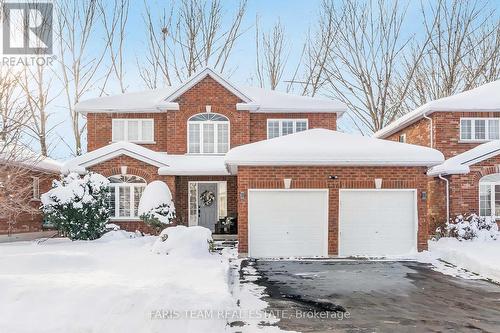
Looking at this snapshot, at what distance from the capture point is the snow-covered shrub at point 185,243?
13.2 metres

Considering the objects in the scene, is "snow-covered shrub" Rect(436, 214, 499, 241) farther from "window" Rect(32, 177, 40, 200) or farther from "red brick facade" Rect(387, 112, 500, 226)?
"window" Rect(32, 177, 40, 200)

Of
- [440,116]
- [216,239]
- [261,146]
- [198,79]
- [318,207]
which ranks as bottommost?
[216,239]

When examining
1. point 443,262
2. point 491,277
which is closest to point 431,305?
point 491,277

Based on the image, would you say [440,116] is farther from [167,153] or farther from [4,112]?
[4,112]

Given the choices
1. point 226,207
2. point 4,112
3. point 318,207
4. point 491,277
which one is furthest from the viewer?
point 226,207

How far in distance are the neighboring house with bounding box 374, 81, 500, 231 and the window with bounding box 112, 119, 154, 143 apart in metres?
12.8

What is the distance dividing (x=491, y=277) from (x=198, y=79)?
14.7 m

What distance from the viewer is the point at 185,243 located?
13453 millimetres

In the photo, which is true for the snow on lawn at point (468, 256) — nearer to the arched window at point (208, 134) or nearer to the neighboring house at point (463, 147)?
the neighboring house at point (463, 147)

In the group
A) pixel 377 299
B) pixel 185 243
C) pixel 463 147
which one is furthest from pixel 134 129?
pixel 377 299

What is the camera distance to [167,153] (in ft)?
69.4

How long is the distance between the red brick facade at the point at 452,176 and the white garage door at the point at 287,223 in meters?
6.80

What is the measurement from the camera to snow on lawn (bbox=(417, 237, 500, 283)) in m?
11.5

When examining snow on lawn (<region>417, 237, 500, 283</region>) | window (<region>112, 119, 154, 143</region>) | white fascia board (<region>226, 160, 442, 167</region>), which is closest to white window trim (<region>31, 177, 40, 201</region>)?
window (<region>112, 119, 154, 143</region>)
